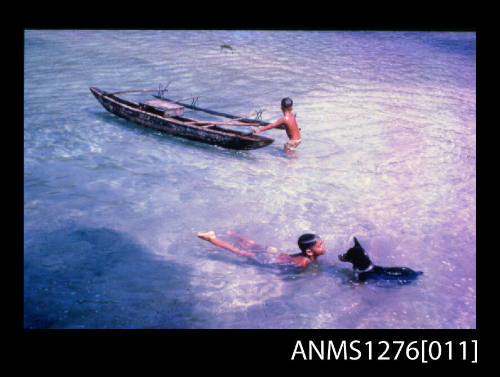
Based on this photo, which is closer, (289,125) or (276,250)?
(276,250)

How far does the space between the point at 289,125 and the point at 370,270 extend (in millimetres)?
4600

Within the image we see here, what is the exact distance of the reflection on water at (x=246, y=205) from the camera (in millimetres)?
4762

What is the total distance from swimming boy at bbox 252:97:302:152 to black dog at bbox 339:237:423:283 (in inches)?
170

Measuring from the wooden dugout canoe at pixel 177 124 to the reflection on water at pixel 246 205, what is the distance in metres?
0.26

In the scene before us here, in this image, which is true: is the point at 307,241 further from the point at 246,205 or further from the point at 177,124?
the point at 177,124

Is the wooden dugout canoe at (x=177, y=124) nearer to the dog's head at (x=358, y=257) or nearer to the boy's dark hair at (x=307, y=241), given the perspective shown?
the boy's dark hair at (x=307, y=241)

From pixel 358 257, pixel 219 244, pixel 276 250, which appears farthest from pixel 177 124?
pixel 358 257

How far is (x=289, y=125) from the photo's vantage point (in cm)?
868

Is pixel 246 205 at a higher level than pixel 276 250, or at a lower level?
higher

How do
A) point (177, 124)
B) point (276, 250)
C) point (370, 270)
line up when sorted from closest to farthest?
point (370, 270) < point (276, 250) < point (177, 124)

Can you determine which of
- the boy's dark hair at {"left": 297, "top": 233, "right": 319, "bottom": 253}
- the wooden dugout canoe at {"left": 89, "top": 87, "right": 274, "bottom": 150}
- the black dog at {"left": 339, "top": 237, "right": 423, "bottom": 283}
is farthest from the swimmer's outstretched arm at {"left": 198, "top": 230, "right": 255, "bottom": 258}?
the wooden dugout canoe at {"left": 89, "top": 87, "right": 274, "bottom": 150}

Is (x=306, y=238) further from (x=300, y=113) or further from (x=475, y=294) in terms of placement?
(x=300, y=113)

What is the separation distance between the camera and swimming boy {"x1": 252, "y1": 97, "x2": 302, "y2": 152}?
8.31 m
